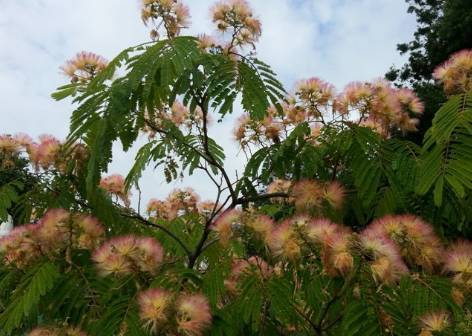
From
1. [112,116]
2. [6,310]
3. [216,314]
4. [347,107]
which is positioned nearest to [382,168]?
[347,107]

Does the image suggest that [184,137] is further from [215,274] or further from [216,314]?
[216,314]

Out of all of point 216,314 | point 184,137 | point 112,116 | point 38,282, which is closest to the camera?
point 216,314

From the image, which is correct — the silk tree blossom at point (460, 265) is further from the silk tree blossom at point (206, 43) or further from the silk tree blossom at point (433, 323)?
the silk tree blossom at point (206, 43)

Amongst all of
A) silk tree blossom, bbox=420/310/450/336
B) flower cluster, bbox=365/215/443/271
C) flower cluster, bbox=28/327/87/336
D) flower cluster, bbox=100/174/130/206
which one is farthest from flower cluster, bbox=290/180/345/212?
flower cluster, bbox=100/174/130/206

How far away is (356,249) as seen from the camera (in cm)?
217

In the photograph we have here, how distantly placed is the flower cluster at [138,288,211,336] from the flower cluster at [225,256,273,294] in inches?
16.9

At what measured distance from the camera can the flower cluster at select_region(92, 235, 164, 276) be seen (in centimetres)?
250

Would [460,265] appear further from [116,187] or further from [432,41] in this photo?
[432,41]

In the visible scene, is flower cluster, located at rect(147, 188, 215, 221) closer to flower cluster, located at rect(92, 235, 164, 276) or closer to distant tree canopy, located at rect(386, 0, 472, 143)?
flower cluster, located at rect(92, 235, 164, 276)

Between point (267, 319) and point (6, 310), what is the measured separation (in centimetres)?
112

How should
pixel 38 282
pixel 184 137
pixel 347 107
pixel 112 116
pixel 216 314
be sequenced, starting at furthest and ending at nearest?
pixel 184 137, pixel 347 107, pixel 112 116, pixel 38 282, pixel 216 314

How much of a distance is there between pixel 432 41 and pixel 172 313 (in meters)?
21.0

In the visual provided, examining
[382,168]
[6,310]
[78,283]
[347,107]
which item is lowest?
[6,310]

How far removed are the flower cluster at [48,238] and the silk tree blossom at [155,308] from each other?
78 centimetres
